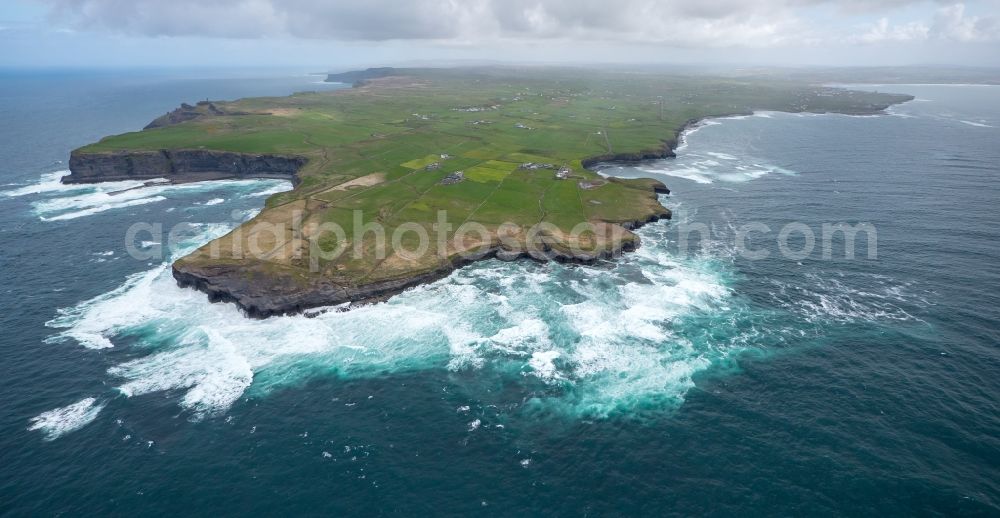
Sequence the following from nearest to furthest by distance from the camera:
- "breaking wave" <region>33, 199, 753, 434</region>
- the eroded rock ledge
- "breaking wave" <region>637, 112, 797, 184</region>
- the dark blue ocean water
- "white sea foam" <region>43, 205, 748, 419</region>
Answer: the dark blue ocean water, "breaking wave" <region>33, 199, 753, 434</region>, "white sea foam" <region>43, 205, 748, 419</region>, the eroded rock ledge, "breaking wave" <region>637, 112, 797, 184</region>

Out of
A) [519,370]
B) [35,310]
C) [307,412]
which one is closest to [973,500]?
[519,370]

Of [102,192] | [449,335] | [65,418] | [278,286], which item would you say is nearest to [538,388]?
[449,335]

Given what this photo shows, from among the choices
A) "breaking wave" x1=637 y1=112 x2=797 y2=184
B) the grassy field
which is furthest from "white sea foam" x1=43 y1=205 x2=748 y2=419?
"breaking wave" x1=637 y1=112 x2=797 y2=184

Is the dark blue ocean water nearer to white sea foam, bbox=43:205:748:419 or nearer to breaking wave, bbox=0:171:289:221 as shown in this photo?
white sea foam, bbox=43:205:748:419

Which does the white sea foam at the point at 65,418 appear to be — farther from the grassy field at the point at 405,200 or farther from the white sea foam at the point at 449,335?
the grassy field at the point at 405,200

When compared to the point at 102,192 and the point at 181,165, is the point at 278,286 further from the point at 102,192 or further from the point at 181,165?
the point at 181,165
